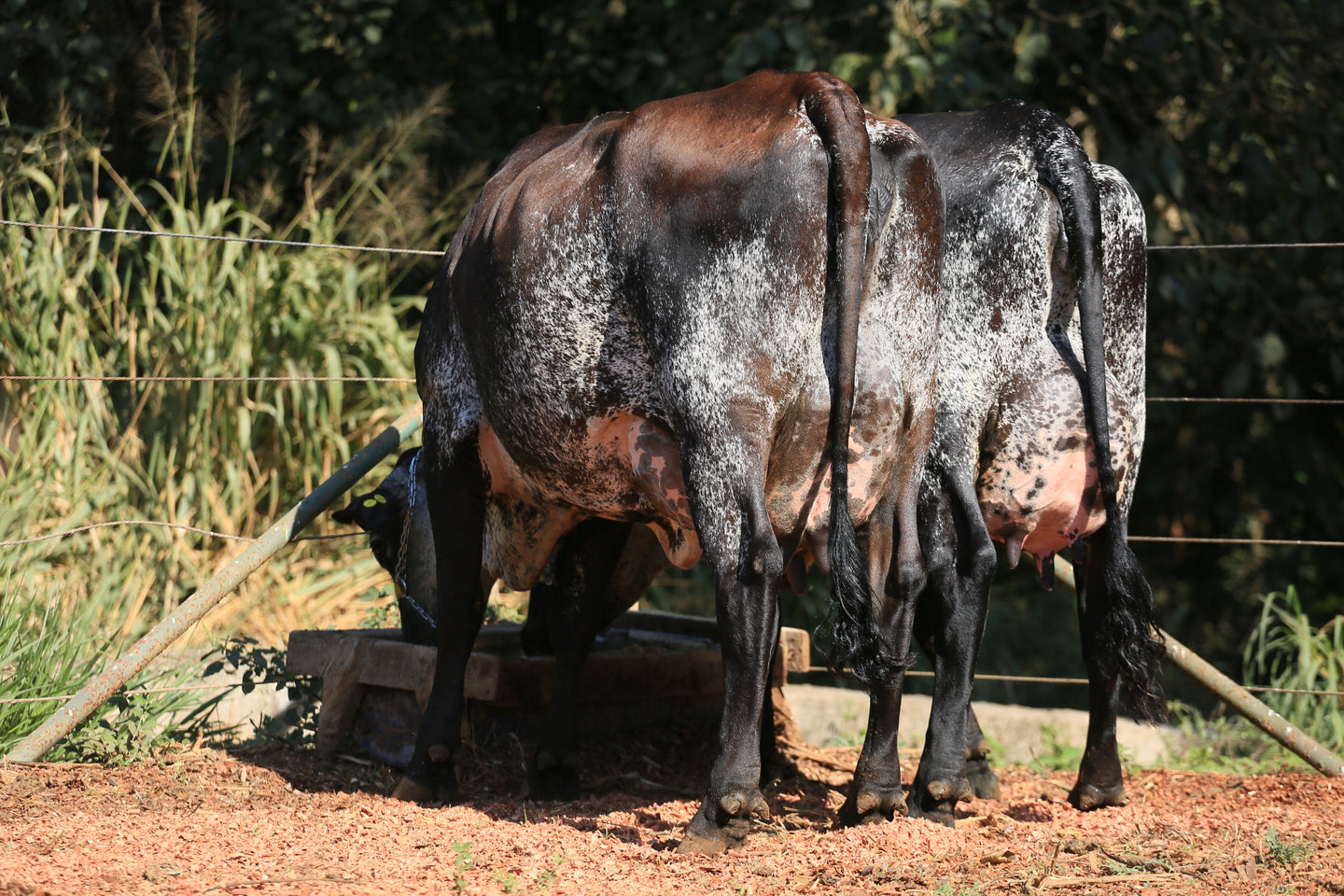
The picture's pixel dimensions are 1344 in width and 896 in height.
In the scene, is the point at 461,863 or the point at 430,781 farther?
the point at 430,781

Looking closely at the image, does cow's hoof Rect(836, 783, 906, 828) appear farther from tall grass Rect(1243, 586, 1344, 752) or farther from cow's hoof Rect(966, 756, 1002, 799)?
tall grass Rect(1243, 586, 1344, 752)

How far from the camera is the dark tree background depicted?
6371 mm

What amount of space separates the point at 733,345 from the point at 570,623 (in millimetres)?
1327

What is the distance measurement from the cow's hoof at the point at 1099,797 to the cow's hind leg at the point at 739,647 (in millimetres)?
1231

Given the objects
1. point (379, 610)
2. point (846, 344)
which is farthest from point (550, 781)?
point (846, 344)

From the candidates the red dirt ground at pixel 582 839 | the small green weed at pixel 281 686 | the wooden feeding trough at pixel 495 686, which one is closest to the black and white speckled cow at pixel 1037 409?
the red dirt ground at pixel 582 839

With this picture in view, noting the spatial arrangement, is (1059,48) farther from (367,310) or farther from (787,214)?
A: (787,214)

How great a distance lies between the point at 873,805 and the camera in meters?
3.39

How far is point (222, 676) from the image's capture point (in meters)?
5.14

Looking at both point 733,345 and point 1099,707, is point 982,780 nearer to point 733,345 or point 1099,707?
point 1099,707

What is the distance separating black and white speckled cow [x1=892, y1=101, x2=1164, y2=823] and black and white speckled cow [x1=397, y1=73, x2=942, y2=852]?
305 millimetres

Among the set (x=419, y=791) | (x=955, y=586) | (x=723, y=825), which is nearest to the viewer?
(x=723, y=825)

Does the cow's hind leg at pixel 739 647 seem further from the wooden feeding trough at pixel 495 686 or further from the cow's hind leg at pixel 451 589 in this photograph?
the cow's hind leg at pixel 451 589

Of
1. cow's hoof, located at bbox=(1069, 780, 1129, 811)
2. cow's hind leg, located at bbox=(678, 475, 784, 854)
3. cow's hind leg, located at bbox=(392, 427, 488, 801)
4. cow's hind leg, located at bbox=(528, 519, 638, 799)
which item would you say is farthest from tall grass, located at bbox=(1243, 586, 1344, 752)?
cow's hind leg, located at bbox=(392, 427, 488, 801)
